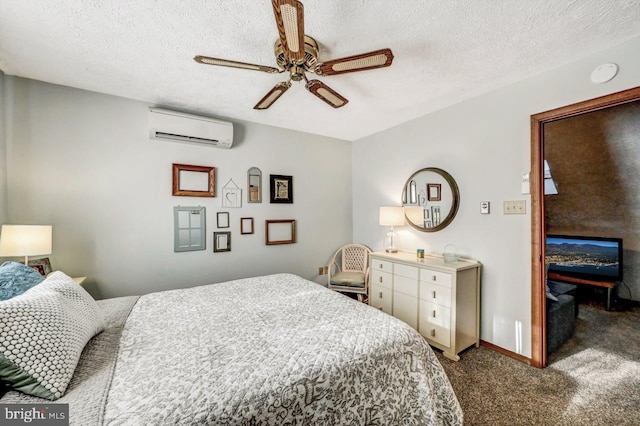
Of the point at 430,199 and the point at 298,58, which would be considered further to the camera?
the point at 430,199

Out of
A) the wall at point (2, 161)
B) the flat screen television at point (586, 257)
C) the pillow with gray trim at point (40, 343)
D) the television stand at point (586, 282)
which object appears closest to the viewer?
the pillow with gray trim at point (40, 343)

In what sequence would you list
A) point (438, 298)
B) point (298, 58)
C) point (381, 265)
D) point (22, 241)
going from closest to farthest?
point (298, 58), point (22, 241), point (438, 298), point (381, 265)

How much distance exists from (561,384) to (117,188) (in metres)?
4.11

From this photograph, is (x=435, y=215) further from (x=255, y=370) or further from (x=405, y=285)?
(x=255, y=370)

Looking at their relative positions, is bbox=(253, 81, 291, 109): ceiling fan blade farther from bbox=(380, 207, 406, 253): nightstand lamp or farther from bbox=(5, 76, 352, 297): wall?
bbox=(380, 207, 406, 253): nightstand lamp

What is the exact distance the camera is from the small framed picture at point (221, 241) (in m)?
3.03

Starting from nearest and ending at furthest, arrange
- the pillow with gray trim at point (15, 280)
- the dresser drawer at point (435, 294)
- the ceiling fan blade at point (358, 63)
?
the pillow with gray trim at point (15, 280) → the ceiling fan blade at point (358, 63) → the dresser drawer at point (435, 294)

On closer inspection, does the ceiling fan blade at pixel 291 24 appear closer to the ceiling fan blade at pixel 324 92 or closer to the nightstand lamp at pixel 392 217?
the ceiling fan blade at pixel 324 92

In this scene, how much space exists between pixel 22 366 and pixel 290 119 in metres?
2.92

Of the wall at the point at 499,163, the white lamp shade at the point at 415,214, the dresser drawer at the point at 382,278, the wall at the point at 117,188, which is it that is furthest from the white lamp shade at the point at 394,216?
the wall at the point at 117,188

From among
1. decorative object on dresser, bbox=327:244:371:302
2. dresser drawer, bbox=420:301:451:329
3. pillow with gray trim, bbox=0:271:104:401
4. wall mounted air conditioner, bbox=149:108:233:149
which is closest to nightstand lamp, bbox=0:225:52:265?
pillow with gray trim, bbox=0:271:104:401

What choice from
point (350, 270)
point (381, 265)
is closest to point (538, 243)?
point (381, 265)

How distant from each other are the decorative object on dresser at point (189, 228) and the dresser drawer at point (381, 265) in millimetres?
1990

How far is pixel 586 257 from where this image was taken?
3.55m
